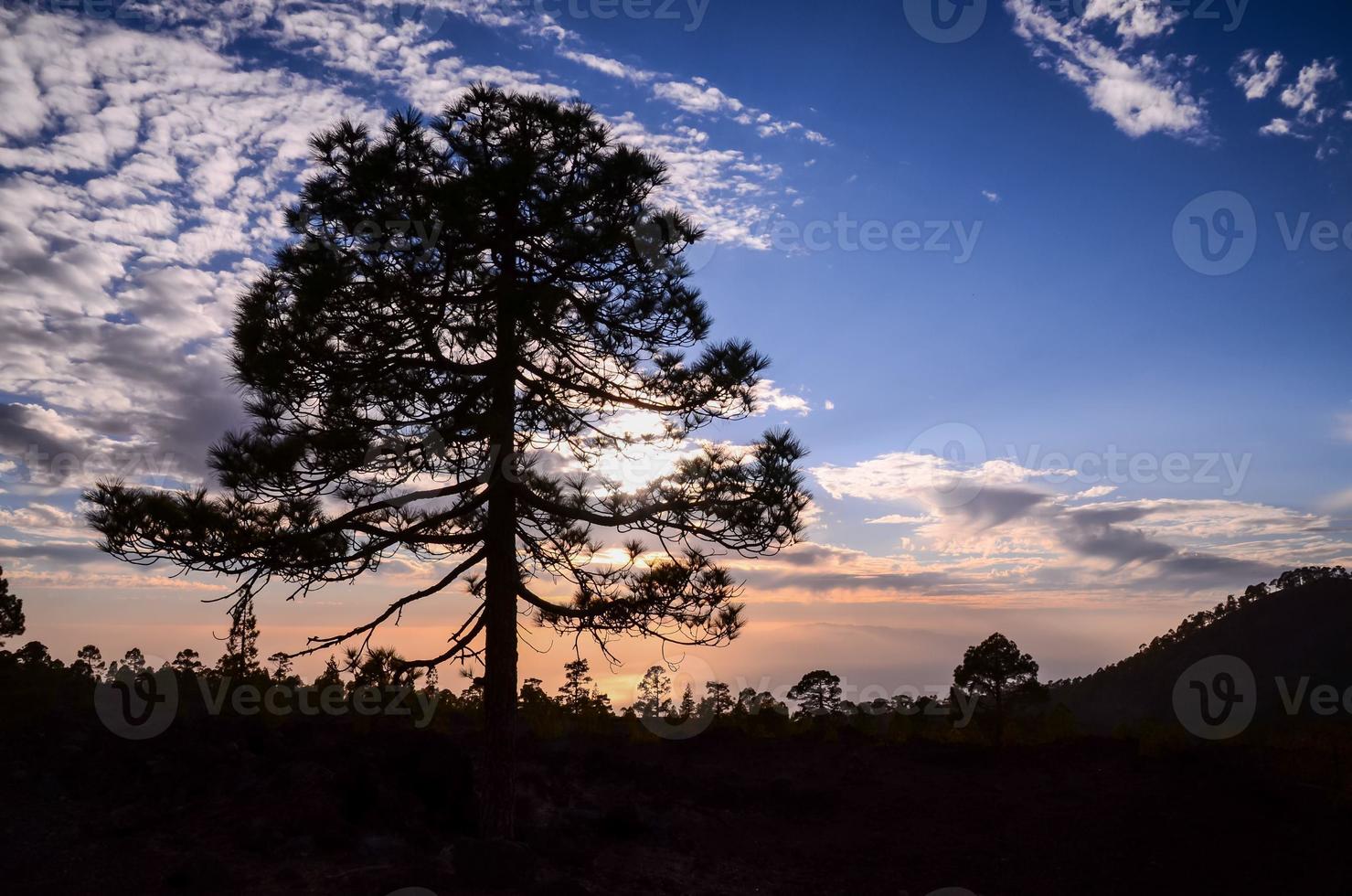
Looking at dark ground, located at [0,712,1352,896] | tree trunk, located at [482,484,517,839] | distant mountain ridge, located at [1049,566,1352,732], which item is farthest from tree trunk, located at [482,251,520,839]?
distant mountain ridge, located at [1049,566,1352,732]

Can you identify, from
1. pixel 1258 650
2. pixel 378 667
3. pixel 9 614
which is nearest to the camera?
pixel 378 667

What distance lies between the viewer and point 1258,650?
31031mm

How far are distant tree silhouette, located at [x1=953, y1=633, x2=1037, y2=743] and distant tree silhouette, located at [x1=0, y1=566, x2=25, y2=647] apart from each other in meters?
16.4

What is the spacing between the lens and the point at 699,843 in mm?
10156

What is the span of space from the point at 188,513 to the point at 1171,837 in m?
11.3

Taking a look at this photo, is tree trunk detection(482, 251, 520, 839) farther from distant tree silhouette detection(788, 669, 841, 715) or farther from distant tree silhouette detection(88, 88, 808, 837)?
distant tree silhouette detection(788, 669, 841, 715)

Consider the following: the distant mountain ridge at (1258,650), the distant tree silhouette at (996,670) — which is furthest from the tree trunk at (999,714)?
the distant mountain ridge at (1258,650)

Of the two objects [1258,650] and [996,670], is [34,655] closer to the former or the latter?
[996,670]

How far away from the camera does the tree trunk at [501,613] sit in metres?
8.21

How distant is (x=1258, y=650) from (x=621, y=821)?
31.5m

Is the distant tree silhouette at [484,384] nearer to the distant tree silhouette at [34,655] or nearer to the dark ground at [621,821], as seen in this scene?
the dark ground at [621,821]

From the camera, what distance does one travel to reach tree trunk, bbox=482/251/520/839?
8211mm

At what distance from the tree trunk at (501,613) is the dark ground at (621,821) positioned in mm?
604

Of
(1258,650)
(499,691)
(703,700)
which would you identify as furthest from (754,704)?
(1258,650)
